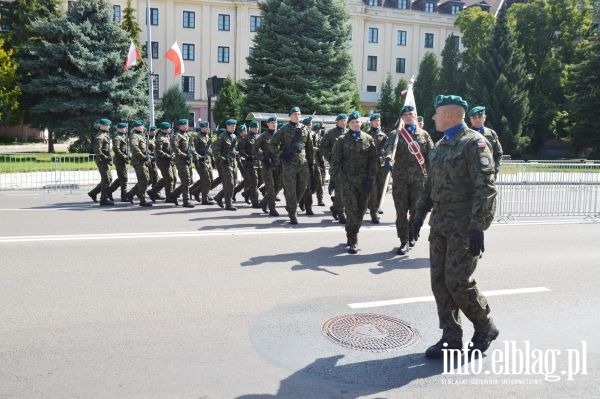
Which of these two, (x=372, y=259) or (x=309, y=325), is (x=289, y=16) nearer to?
(x=372, y=259)

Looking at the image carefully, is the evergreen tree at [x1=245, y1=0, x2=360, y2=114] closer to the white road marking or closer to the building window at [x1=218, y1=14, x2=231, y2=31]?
the building window at [x1=218, y1=14, x2=231, y2=31]

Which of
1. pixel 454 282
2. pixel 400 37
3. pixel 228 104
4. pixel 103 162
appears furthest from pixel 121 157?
pixel 400 37

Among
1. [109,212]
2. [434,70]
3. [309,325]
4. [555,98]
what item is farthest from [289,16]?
[309,325]

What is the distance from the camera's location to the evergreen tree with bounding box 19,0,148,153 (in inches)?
1221

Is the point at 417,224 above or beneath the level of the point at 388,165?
beneath

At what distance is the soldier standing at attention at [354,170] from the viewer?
27.7ft

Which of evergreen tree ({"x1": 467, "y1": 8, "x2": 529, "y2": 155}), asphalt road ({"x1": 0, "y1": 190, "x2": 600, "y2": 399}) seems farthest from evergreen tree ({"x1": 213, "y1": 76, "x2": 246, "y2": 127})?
asphalt road ({"x1": 0, "y1": 190, "x2": 600, "y2": 399})

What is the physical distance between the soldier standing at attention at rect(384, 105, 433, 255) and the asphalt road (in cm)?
44

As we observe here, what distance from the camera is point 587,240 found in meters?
9.79

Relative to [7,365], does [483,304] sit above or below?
above

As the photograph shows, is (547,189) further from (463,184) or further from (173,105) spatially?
(173,105)

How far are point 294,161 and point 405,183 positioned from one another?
292 centimetres

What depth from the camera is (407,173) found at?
8531mm

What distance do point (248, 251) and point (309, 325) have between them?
10.5ft
